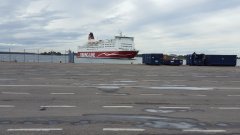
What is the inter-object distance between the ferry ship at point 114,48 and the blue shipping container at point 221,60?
140ft

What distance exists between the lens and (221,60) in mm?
58594

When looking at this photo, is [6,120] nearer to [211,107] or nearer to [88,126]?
[88,126]

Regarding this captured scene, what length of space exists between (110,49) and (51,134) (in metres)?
98.0

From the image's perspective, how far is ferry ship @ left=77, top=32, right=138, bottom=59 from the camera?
10194 centimetres

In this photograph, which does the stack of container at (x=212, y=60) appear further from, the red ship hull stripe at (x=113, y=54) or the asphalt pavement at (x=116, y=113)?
the asphalt pavement at (x=116, y=113)

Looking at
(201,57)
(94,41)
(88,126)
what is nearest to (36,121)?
(88,126)

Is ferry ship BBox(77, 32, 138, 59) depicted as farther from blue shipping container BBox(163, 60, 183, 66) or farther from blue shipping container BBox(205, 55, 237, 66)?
blue shipping container BBox(205, 55, 237, 66)

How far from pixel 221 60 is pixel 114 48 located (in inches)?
1893

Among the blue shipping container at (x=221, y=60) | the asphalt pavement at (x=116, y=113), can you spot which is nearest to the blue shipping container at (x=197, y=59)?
the blue shipping container at (x=221, y=60)

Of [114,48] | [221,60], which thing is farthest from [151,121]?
[114,48]

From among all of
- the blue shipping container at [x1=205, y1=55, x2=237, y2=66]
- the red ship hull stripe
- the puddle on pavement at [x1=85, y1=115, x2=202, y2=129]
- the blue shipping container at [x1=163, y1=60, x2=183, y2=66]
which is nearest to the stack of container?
the blue shipping container at [x1=205, y1=55, x2=237, y2=66]

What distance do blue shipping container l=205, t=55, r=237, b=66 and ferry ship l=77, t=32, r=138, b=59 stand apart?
42684mm

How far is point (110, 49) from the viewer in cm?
10612

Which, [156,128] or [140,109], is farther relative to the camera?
[140,109]
